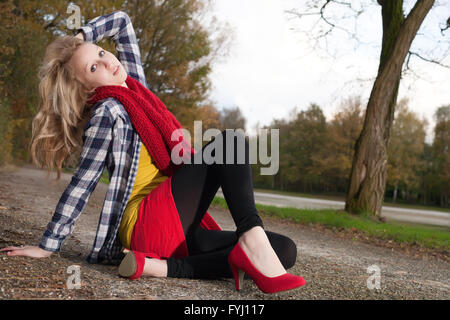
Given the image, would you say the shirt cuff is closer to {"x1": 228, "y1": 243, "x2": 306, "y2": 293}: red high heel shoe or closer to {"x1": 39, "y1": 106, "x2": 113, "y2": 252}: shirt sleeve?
{"x1": 39, "y1": 106, "x2": 113, "y2": 252}: shirt sleeve

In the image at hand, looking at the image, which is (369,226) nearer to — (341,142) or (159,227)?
(159,227)

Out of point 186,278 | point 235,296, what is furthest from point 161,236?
point 235,296

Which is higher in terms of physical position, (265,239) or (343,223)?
(265,239)

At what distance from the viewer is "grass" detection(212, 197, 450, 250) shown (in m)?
6.12

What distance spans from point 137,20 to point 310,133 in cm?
2272

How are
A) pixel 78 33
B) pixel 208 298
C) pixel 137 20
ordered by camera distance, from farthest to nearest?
pixel 137 20 < pixel 78 33 < pixel 208 298

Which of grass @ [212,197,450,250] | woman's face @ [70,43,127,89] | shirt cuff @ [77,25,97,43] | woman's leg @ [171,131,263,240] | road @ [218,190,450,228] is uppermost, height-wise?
shirt cuff @ [77,25,97,43]

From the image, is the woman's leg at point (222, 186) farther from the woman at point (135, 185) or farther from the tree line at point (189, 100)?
the tree line at point (189, 100)

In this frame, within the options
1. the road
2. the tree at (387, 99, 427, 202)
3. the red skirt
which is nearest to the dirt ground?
the red skirt

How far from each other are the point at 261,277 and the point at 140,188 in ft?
2.91

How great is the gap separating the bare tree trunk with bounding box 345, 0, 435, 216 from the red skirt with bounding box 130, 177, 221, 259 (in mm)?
6928

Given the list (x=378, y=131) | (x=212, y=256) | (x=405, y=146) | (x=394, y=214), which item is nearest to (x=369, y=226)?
(x=378, y=131)

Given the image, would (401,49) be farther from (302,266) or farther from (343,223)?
(302,266)

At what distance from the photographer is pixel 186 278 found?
2.25m
